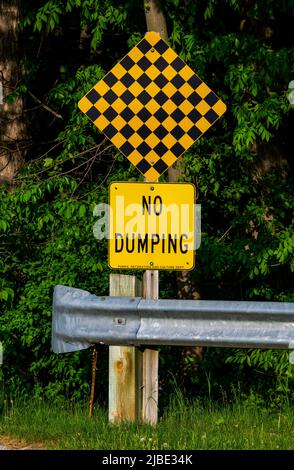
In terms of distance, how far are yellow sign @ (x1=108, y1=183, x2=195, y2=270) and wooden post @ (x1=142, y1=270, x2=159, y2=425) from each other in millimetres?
115

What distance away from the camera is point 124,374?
23.6 feet

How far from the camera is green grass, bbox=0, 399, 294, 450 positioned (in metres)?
6.50

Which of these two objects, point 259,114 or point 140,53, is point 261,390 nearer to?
point 259,114

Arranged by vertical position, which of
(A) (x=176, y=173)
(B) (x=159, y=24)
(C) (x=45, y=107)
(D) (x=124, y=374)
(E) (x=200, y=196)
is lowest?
(D) (x=124, y=374)

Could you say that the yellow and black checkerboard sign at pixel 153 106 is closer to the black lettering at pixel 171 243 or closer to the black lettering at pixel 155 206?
the black lettering at pixel 155 206

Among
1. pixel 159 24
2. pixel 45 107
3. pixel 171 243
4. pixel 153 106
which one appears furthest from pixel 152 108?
pixel 45 107

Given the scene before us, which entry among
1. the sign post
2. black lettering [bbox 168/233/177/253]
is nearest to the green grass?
the sign post

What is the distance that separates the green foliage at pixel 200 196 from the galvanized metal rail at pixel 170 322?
2.56 m

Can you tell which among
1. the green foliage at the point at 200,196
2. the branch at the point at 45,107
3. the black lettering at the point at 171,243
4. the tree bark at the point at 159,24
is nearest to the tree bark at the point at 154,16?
the tree bark at the point at 159,24

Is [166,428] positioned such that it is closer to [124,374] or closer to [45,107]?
[124,374]

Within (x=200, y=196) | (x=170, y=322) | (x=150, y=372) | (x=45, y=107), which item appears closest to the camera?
(x=170, y=322)

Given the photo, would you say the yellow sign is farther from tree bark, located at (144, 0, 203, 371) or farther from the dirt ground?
tree bark, located at (144, 0, 203, 371)

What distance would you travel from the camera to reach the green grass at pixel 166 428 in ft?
21.3

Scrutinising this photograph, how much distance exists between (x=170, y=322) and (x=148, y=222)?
764 mm
